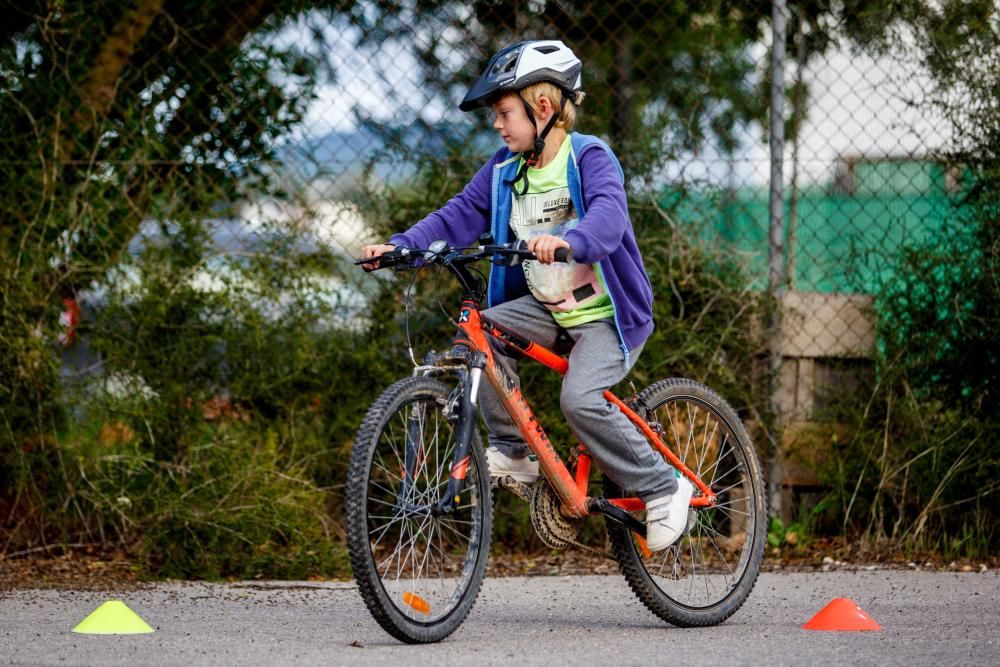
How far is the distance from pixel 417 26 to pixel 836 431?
2.84 metres

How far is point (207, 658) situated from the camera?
3934mm

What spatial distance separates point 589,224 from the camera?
13.5 ft

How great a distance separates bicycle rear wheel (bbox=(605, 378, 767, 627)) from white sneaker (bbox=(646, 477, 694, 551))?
11cm

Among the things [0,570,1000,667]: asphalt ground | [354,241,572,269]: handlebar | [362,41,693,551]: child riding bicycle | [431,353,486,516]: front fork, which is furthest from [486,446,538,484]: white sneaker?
[354,241,572,269]: handlebar

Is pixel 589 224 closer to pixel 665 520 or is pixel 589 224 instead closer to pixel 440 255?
pixel 440 255

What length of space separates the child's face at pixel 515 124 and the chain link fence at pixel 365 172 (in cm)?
216

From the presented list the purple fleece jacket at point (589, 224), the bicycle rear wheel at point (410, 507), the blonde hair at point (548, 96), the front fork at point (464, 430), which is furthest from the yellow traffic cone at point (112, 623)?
the blonde hair at point (548, 96)

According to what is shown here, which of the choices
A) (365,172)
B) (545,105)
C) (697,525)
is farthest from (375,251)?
(365,172)

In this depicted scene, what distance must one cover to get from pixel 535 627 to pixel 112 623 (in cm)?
138

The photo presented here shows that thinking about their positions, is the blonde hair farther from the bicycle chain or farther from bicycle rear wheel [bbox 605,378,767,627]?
the bicycle chain

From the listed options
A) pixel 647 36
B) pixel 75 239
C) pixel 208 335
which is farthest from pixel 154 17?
pixel 647 36

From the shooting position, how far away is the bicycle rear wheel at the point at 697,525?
459 cm

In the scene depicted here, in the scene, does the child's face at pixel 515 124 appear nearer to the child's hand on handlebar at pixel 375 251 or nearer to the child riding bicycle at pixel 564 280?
the child riding bicycle at pixel 564 280

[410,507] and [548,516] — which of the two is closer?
[410,507]
